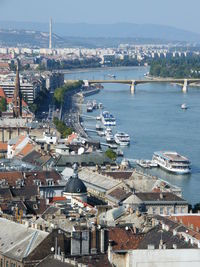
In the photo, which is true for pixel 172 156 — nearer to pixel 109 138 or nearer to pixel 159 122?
pixel 109 138

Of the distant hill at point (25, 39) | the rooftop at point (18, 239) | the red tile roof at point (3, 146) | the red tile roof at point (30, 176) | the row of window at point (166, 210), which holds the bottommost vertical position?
the distant hill at point (25, 39)

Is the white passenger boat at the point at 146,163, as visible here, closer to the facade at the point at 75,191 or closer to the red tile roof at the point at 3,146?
the red tile roof at the point at 3,146

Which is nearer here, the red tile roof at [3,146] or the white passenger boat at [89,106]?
the red tile roof at [3,146]

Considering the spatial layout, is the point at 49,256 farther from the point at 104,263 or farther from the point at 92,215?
the point at 92,215

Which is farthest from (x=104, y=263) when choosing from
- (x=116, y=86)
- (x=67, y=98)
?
(x=116, y=86)

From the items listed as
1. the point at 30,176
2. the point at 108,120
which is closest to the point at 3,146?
the point at 30,176

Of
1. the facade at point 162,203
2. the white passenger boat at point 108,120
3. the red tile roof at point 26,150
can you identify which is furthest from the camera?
the white passenger boat at point 108,120

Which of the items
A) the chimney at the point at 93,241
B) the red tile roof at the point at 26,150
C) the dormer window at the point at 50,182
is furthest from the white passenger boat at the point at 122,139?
the chimney at the point at 93,241
